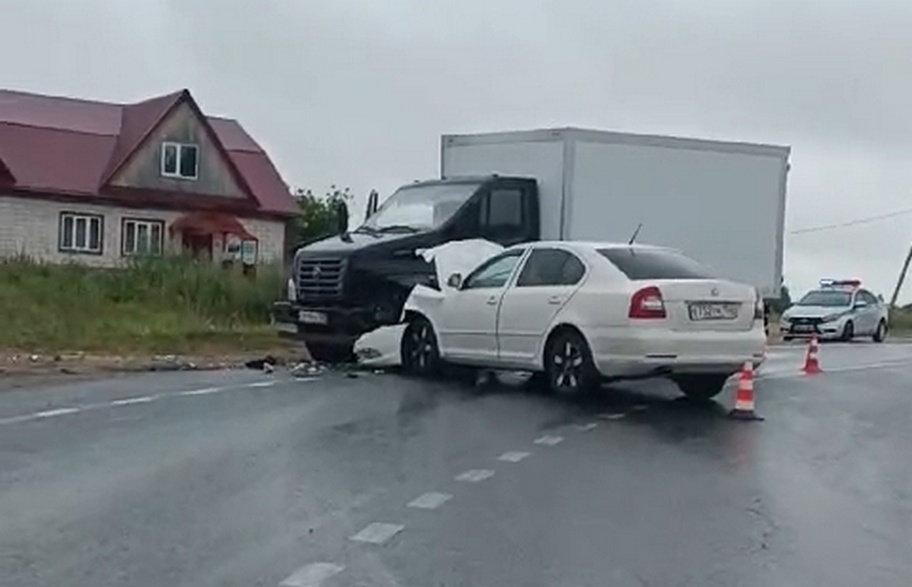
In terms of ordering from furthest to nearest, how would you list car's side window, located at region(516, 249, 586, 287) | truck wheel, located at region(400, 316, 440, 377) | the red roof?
the red roof
truck wheel, located at region(400, 316, 440, 377)
car's side window, located at region(516, 249, 586, 287)

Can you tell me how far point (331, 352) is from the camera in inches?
792

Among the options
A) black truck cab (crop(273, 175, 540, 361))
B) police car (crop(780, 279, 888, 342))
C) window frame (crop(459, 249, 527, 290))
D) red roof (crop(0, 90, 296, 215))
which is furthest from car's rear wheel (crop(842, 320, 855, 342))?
window frame (crop(459, 249, 527, 290))

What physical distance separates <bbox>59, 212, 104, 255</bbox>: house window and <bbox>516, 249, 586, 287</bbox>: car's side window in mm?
38348

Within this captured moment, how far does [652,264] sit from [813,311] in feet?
86.4

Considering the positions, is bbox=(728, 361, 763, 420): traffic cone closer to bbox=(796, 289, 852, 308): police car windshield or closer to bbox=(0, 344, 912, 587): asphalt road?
bbox=(0, 344, 912, 587): asphalt road

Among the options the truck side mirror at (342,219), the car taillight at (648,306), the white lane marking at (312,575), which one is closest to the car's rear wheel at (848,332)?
the truck side mirror at (342,219)

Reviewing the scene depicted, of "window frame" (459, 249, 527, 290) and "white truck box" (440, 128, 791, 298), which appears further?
"white truck box" (440, 128, 791, 298)

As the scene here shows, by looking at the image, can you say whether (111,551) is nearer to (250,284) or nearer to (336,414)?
(336,414)

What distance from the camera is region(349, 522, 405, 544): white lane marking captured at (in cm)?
811

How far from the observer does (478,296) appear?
56.4ft

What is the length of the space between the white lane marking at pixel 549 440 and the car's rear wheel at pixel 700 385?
3.45 m

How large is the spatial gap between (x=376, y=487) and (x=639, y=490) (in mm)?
1638

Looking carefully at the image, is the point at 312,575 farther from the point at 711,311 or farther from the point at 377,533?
the point at 711,311

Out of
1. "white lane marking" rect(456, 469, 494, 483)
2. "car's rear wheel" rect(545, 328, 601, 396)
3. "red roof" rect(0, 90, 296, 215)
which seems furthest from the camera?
"red roof" rect(0, 90, 296, 215)
